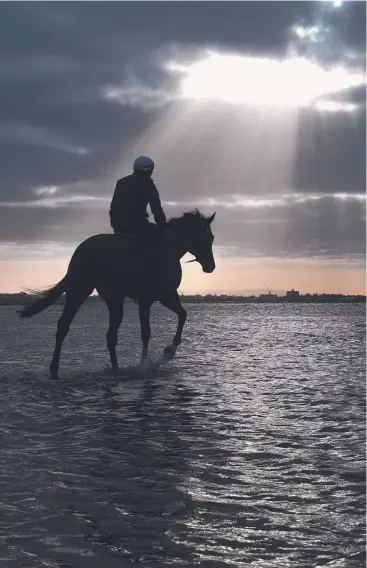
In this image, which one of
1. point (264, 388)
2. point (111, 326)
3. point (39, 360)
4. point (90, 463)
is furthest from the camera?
point (39, 360)

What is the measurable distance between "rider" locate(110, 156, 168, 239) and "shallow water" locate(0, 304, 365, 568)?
3318 millimetres

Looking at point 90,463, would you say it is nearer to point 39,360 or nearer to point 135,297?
point 135,297

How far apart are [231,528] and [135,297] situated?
947 cm

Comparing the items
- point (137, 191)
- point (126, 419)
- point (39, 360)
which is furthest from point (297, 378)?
point (39, 360)

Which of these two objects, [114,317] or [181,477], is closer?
[181,477]

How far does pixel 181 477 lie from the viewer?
18.8 ft

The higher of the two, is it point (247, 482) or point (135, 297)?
point (135, 297)

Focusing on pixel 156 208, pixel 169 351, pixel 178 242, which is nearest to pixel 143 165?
pixel 156 208

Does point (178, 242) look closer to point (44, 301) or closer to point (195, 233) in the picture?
point (195, 233)

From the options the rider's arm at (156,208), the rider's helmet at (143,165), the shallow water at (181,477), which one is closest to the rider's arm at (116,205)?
the rider's helmet at (143,165)

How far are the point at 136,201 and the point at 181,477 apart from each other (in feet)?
27.9

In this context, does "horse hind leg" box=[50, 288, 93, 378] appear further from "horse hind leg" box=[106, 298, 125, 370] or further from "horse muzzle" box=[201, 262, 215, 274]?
"horse muzzle" box=[201, 262, 215, 274]

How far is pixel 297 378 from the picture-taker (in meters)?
14.1

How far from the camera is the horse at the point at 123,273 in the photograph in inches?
509
